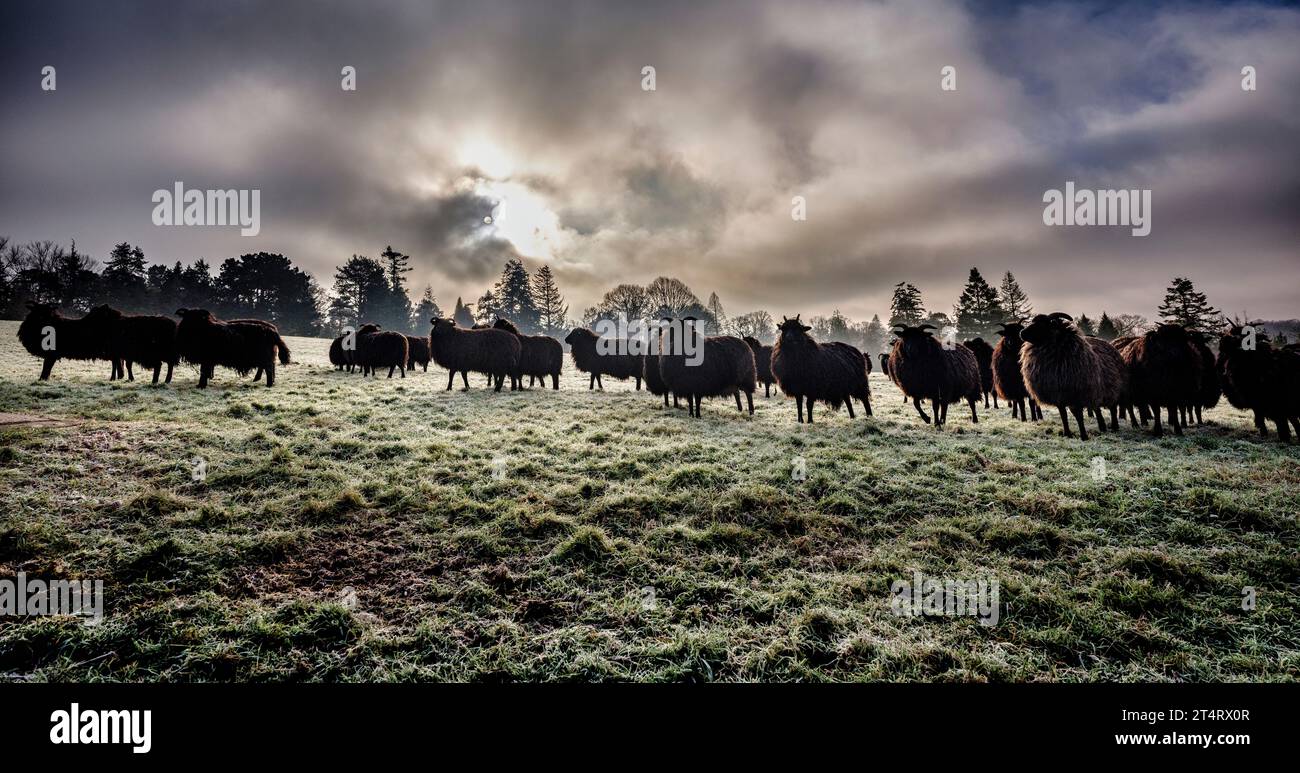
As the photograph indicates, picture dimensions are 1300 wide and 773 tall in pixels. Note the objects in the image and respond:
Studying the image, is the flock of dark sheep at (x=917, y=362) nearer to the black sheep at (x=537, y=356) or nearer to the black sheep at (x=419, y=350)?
the black sheep at (x=537, y=356)

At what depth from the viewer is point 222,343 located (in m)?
13.6

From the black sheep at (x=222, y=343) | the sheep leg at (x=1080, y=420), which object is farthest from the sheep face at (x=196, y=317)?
the sheep leg at (x=1080, y=420)

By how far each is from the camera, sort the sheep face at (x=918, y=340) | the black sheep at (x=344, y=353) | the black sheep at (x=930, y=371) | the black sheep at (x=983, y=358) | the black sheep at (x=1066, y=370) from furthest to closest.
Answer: the black sheep at (x=344, y=353) < the black sheep at (x=983, y=358) < the sheep face at (x=918, y=340) < the black sheep at (x=930, y=371) < the black sheep at (x=1066, y=370)

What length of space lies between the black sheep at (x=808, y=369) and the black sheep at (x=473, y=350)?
1074 centimetres

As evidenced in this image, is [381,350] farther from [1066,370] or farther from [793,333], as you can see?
[1066,370]

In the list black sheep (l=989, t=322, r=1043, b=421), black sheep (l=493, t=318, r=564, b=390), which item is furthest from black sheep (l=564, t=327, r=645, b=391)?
black sheep (l=989, t=322, r=1043, b=421)

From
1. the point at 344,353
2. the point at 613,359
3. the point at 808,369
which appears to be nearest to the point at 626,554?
the point at 808,369

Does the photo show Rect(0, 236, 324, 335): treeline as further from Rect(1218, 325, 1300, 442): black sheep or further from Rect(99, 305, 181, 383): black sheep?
Rect(1218, 325, 1300, 442): black sheep

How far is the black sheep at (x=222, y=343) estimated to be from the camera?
13172mm
